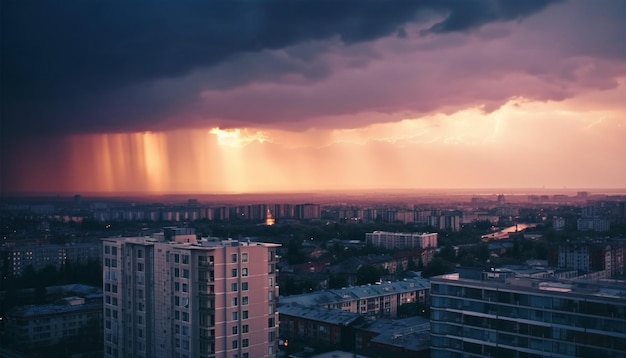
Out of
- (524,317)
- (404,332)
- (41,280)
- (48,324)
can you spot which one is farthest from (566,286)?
(41,280)

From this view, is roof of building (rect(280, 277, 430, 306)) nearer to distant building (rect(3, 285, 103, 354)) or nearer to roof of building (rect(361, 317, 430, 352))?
roof of building (rect(361, 317, 430, 352))

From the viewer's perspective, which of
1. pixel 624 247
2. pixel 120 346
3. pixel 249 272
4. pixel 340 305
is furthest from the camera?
pixel 624 247

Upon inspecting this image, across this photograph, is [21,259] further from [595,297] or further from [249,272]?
[595,297]

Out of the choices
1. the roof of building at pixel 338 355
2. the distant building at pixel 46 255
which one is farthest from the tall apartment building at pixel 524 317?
the distant building at pixel 46 255

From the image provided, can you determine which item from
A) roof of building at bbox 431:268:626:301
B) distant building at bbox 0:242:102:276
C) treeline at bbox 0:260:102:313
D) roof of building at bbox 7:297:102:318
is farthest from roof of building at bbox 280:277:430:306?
distant building at bbox 0:242:102:276

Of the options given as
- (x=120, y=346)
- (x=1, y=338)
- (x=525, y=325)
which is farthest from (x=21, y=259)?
(x=525, y=325)

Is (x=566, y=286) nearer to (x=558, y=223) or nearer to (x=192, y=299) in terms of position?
(x=192, y=299)
